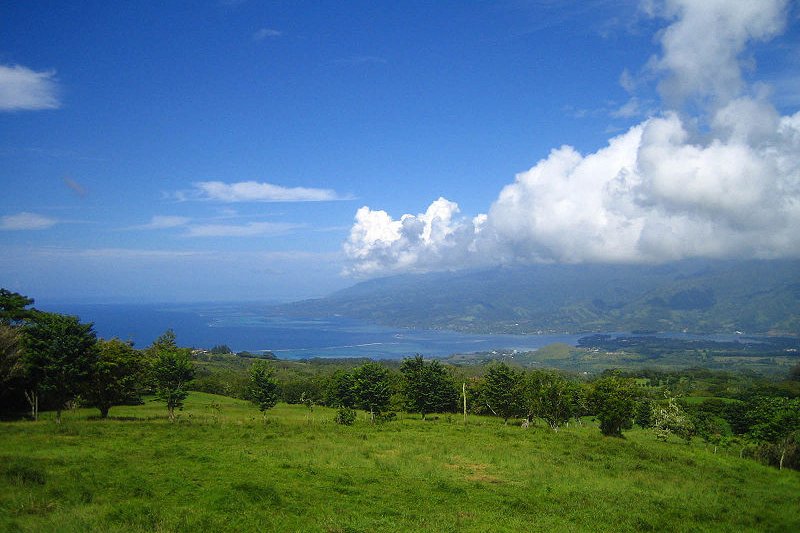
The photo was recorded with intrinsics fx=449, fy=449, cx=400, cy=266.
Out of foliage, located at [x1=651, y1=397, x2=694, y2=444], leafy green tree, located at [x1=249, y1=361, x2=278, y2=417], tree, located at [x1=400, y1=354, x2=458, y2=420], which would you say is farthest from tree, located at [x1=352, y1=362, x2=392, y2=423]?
foliage, located at [x1=651, y1=397, x2=694, y2=444]

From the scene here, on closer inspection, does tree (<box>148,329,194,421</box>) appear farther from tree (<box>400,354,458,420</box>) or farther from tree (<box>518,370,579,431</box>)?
tree (<box>518,370,579,431</box>)

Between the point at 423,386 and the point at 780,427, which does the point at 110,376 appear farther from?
the point at 780,427

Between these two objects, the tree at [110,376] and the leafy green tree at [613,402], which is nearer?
the tree at [110,376]

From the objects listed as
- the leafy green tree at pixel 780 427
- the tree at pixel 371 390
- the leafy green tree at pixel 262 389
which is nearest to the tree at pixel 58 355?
the leafy green tree at pixel 262 389

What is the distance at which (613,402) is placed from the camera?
43625mm

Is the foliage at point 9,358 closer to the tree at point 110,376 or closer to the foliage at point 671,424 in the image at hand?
the tree at point 110,376

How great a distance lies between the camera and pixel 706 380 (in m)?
139

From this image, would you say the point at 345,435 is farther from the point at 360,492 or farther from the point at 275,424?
the point at 360,492

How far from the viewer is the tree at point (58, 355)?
30469mm

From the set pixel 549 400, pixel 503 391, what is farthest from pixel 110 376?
pixel 549 400

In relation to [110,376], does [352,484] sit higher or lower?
lower

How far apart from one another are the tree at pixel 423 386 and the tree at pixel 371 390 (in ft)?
18.6

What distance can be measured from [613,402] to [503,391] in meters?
14.3

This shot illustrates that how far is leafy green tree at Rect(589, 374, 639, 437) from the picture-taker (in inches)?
1718
